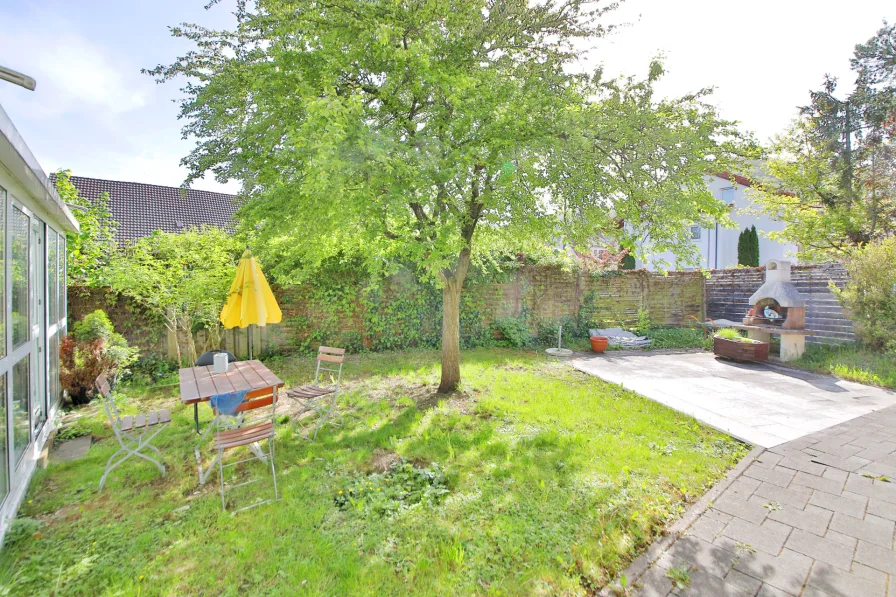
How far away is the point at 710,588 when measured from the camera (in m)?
Answer: 2.39

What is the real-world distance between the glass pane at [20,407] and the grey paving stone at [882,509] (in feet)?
22.9

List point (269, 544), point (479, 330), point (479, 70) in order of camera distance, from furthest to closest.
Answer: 1. point (479, 330)
2. point (479, 70)
3. point (269, 544)

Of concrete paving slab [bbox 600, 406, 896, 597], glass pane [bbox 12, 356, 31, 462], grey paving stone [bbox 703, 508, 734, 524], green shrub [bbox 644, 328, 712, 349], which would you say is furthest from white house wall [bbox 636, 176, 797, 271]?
glass pane [bbox 12, 356, 31, 462]

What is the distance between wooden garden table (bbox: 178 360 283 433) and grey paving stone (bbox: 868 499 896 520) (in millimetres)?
5152

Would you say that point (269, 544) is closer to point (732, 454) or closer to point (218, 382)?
point (218, 382)

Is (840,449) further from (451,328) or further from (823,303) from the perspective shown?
(823,303)

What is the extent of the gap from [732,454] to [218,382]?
568cm

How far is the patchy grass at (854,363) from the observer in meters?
7.17

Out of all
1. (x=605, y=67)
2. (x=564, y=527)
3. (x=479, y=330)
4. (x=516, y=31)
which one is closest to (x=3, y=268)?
(x=564, y=527)

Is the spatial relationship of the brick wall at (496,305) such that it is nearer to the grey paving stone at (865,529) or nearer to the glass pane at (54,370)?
the glass pane at (54,370)

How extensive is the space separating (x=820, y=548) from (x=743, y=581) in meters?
0.81

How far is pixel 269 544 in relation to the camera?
113 inches

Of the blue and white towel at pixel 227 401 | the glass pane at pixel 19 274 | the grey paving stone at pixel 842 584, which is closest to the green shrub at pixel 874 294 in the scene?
the grey paving stone at pixel 842 584

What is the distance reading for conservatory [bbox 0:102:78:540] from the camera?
312 cm
